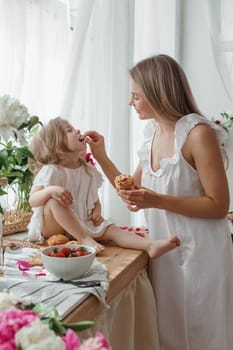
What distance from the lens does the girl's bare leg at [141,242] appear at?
55.5 inches

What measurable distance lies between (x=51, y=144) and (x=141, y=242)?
0.42 meters

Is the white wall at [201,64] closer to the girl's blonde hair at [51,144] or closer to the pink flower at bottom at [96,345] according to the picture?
the girl's blonde hair at [51,144]

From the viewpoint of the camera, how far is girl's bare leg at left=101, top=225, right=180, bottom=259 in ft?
4.62

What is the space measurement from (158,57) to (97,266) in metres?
0.70

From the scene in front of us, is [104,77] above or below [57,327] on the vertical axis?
above

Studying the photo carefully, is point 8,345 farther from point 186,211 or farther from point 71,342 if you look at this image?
point 186,211

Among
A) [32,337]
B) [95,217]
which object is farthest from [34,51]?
[32,337]

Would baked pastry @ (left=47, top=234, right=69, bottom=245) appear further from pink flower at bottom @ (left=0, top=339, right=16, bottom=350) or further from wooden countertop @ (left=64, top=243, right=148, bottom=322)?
pink flower at bottom @ (left=0, top=339, right=16, bottom=350)

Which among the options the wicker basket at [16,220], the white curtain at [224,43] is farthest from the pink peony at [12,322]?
the white curtain at [224,43]

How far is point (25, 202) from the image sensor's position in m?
1.73

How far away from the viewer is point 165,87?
1.47 m

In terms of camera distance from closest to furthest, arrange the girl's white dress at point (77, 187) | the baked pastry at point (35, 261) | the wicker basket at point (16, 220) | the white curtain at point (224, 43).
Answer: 1. the baked pastry at point (35, 261)
2. the girl's white dress at point (77, 187)
3. the wicker basket at point (16, 220)
4. the white curtain at point (224, 43)

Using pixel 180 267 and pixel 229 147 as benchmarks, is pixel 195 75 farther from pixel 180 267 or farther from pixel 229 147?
pixel 180 267

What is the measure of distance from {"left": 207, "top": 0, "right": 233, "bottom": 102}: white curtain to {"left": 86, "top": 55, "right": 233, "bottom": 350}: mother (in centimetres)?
135
